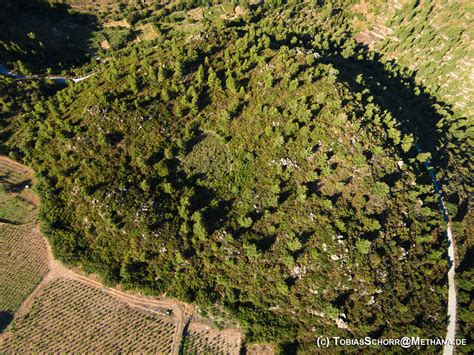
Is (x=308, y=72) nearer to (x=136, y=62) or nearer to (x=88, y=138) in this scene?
(x=136, y=62)

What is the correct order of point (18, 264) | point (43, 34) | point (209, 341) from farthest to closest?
1. point (43, 34)
2. point (18, 264)
3. point (209, 341)

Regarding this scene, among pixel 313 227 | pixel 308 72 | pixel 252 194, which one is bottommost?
pixel 313 227

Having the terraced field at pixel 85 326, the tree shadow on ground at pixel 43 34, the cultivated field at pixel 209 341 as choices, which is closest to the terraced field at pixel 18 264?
the terraced field at pixel 85 326

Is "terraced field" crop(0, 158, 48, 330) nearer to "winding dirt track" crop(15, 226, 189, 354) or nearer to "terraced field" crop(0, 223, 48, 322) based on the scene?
"terraced field" crop(0, 223, 48, 322)

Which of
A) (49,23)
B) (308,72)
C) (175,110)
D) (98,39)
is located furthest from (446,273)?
(49,23)

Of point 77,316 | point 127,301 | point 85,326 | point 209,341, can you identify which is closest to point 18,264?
point 77,316

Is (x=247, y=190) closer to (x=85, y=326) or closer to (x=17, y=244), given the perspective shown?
(x=85, y=326)
